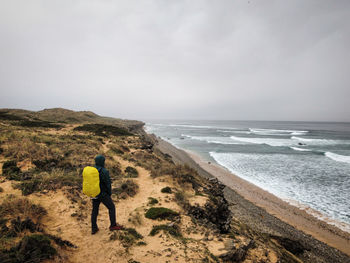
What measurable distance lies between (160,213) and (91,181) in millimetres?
3736

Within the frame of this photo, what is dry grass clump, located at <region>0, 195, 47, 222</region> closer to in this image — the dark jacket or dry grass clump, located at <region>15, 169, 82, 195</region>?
dry grass clump, located at <region>15, 169, 82, 195</region>

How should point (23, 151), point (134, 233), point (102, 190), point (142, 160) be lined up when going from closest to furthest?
point (102, 190) < point (134, 233) < point (23, 151) < point (142, 160)

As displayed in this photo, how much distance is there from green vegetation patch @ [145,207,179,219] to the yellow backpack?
3.12 metres

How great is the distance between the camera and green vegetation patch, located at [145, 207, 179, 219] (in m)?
7.21

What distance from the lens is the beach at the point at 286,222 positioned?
11.8 m

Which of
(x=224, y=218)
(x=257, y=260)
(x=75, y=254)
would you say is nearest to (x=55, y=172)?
(x=75, y=254)

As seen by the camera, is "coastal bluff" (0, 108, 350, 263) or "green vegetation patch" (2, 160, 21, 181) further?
"green vegetation patch" (2, 160, 21, 181)

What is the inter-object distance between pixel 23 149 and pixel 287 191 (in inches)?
1097

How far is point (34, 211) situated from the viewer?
561 cm

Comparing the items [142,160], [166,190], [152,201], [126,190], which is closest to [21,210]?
[126,190]

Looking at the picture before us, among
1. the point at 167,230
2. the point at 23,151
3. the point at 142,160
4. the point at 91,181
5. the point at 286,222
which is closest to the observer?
the point at 91,181

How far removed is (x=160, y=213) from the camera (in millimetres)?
7324

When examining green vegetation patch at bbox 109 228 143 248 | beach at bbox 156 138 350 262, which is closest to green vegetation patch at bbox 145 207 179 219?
green vegetation patch at bbox 109 228 143 248

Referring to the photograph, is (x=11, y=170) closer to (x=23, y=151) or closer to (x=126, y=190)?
(x=23, y=151)
